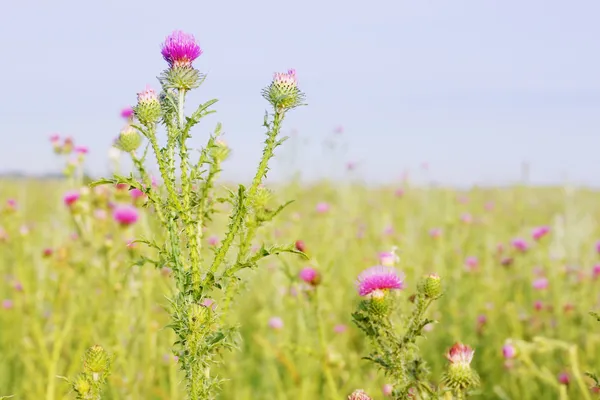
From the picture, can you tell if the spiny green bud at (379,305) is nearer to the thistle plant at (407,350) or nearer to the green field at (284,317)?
the thistle plant at (407,350)

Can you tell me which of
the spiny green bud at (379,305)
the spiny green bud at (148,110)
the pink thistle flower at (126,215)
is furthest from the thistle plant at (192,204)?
the pink thistle flower at (126,215)

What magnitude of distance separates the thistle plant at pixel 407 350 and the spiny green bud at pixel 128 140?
717mm

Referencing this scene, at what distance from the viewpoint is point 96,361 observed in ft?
4.80

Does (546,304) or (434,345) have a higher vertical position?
(546,304)

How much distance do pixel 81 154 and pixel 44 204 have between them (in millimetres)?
10153

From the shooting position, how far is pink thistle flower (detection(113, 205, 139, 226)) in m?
3.14

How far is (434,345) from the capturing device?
3.77m

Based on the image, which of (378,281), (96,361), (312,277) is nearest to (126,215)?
(312,277)

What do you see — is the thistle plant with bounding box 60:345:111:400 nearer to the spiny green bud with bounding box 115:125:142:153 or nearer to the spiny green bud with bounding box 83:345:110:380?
the spiny green bud with bounding box 83:345:110:380

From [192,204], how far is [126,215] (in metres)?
1.93

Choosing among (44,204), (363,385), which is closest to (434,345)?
(363,385)

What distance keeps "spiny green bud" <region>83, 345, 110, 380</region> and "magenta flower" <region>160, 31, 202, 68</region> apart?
26.5 inches

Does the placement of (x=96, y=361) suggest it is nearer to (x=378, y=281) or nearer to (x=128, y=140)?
(x=128, y=140)

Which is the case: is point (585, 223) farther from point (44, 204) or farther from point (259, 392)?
point (44, 204)
